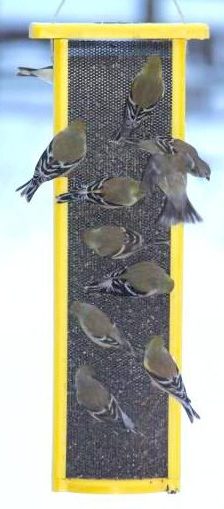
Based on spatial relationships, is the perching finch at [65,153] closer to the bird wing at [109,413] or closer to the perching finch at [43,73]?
the perching finch at [43,73]

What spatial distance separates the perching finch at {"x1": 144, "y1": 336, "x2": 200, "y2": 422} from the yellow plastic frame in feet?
0.11

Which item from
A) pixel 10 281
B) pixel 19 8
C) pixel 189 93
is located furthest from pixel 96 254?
pixel 19 8

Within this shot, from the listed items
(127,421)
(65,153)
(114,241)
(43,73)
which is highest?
(43,73)

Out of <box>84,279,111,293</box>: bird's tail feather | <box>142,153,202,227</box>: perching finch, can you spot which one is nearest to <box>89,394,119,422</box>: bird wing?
<box>84,279,111,293</box>: bird's tail feather

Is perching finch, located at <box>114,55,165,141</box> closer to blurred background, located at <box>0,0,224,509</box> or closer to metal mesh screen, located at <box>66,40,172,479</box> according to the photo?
metal mesh screen, located at <box>66,40,172,479</box>

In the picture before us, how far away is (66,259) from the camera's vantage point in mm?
1679

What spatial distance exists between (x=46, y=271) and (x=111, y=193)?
44.9 inches

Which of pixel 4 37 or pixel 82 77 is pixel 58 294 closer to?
pixel 82 77

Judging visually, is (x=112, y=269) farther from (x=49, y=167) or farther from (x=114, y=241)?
(x=49, y=167)

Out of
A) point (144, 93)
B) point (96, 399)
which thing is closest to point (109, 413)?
point (96, 399)

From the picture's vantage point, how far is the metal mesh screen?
1630mm

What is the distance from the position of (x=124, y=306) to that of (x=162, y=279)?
81mm

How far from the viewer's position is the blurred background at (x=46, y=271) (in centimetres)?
214

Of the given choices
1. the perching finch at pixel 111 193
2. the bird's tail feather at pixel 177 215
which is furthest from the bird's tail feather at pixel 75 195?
the bird's tail feather at pixel 177 215
